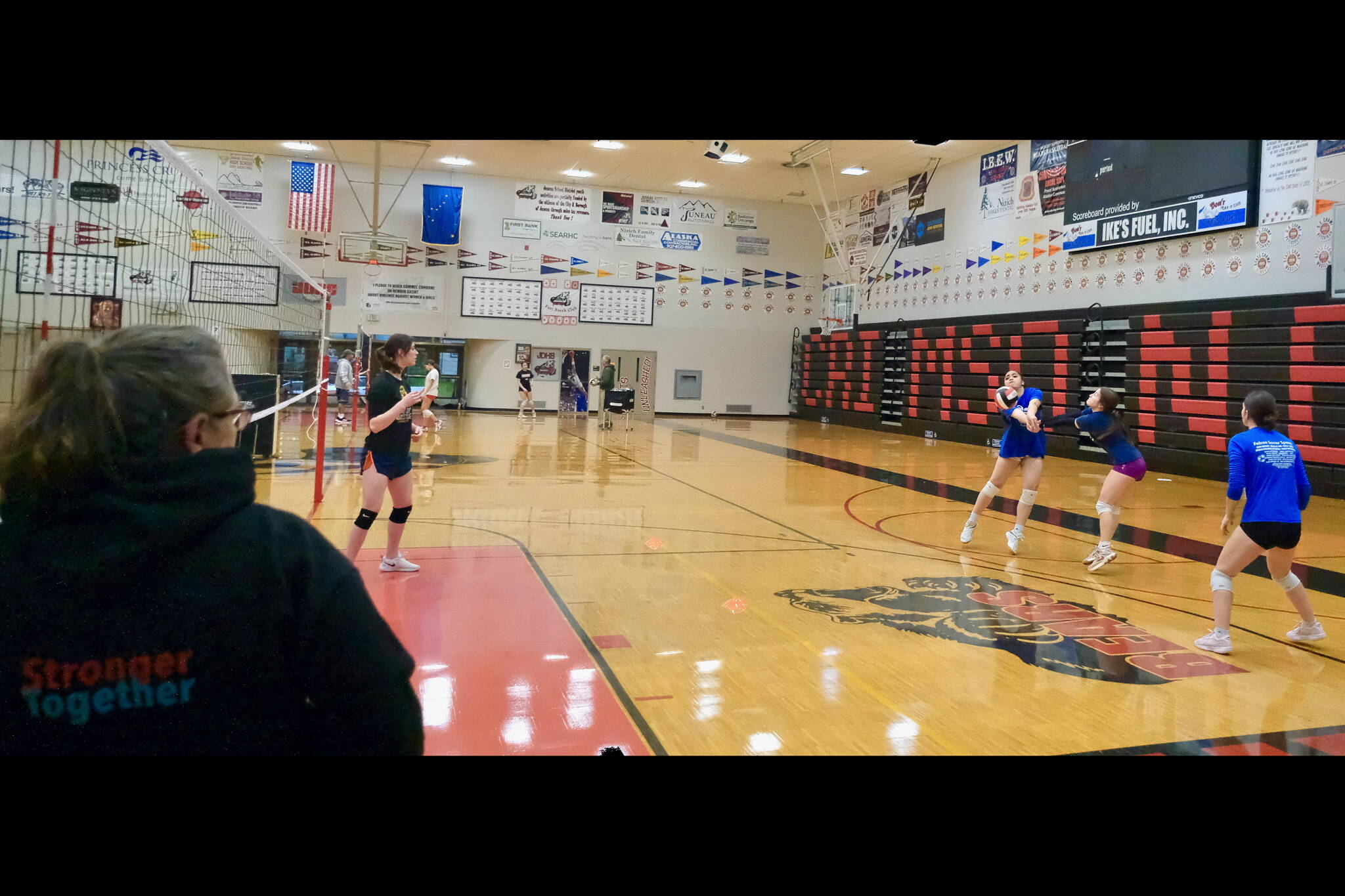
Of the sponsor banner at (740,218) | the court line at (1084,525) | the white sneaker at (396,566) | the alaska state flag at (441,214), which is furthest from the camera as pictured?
the sponsor banner at (740,218)

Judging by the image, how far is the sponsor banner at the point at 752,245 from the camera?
2572 cm

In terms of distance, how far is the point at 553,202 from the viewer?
→ 24.3m

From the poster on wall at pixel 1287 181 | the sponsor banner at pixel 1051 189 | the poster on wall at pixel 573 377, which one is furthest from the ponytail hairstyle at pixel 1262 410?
the poster on wall at pixel 573 377

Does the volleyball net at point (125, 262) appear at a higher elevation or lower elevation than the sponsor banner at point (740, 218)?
lower

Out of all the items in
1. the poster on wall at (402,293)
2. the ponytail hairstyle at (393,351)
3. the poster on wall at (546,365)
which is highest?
the poster on wall at (402,293)

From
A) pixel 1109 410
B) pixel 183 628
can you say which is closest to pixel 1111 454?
pixel 1109 410

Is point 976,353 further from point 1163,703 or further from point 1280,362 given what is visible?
point 1163,703

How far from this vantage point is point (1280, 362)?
40.1 feet

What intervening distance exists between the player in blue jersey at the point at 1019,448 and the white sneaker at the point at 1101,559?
0.68 m

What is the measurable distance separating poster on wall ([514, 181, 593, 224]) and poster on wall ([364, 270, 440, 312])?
3.27 m

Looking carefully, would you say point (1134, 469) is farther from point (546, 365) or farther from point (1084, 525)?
point (546, 365)

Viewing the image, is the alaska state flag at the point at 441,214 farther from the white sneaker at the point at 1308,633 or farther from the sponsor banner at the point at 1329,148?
the white sneaker at the point at 1308,633

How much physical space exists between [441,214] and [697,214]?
733 cm
